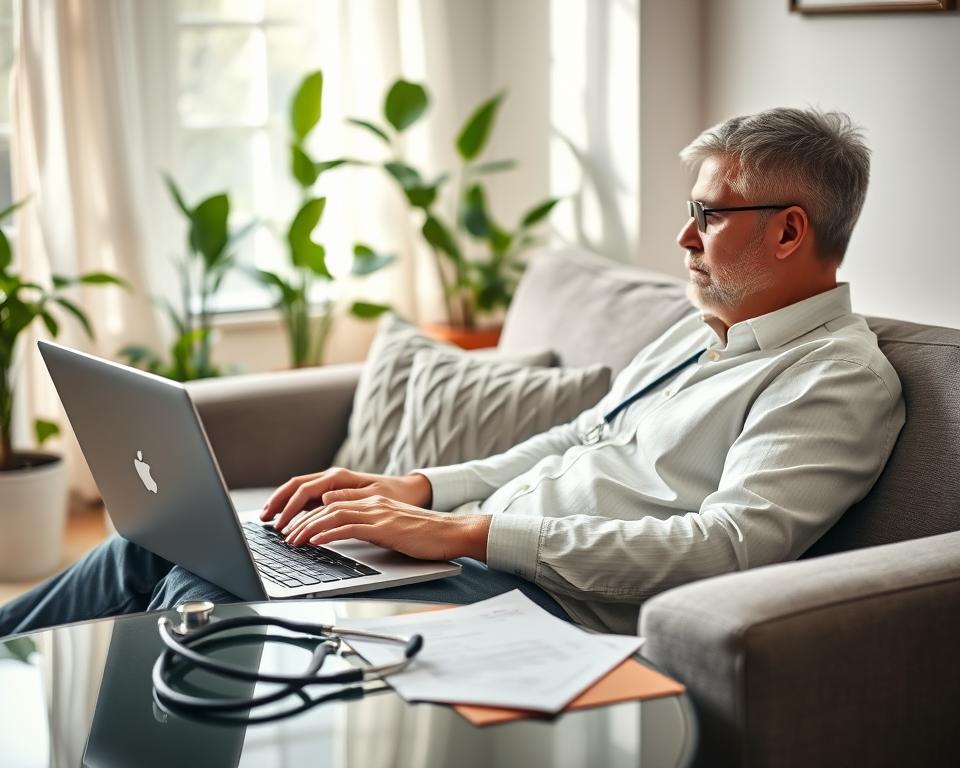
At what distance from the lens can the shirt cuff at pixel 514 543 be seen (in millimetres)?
1550

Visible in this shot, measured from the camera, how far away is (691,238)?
1789 mm

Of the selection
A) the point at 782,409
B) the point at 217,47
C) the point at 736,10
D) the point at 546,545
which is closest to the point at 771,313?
the point at 782,409

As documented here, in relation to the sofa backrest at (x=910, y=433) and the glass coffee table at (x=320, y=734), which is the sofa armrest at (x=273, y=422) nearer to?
the sofa backrest at (x=910, y=433)

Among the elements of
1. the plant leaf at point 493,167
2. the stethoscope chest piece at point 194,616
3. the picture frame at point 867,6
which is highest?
the picture frame at point 867,6

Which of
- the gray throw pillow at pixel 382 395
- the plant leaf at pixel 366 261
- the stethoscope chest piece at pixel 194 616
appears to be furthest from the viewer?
the plant leaf at pixel 366 261

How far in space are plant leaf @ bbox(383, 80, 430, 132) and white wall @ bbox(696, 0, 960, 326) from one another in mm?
1050

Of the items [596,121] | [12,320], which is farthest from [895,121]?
[12,320]

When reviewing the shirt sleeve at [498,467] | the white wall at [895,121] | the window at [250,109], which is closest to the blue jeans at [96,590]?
the shirt sleeve at [498,467]

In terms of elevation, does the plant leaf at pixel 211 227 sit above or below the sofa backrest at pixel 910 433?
above

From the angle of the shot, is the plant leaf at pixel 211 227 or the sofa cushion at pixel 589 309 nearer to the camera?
the sofa cushion at pixel 589 309

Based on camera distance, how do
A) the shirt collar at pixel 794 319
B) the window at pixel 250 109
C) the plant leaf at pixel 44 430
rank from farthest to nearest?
the window at pixel 250 109 < the plant leaf at pixel 44 430 < the shirt collar at pixel 794 319

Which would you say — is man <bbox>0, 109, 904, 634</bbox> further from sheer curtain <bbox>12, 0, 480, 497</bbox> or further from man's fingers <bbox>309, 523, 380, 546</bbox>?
sheer curtain <bbox>12, 0, 480, 497</bbox>

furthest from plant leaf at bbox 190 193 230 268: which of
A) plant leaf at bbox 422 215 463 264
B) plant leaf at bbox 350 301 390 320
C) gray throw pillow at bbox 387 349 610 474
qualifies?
gray throw pillow at bbox 387 349 610 474

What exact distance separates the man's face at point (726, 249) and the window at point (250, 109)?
2.07 meters
